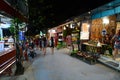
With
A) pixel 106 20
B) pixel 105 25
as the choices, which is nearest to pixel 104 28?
pixel 105 25

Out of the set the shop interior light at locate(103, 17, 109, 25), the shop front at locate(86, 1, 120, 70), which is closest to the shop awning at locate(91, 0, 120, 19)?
the shop front at locate(86, 1, 120, 70)

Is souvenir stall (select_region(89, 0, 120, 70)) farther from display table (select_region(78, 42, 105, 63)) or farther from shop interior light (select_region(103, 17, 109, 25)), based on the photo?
display table (select_region(78, 42, 105, 63))

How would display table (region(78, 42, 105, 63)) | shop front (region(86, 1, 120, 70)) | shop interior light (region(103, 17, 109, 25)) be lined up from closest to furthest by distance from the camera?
display table (region(78, 42, 105, 63)), shop front (region(86, 1, 120, 70)), shop interior light (region(103, 17, 109, 25))

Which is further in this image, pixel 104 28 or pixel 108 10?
pixel 104 28

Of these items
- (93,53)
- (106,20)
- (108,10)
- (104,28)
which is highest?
(108,10)

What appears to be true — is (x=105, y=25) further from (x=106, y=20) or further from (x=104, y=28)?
(x=106, y=20)

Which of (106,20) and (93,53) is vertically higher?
(106,20)

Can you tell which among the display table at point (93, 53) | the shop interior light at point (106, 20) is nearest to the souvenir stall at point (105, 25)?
the shop interior light at point (106, 20)

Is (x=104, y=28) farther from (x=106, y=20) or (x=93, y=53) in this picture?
(x=93, y=53)

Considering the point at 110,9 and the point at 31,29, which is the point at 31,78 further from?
the point at 31,29

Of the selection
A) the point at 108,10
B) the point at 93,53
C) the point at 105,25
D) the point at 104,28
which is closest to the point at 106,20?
the point at 105,25

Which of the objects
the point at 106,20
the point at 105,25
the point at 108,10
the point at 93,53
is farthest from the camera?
the point at 105,25

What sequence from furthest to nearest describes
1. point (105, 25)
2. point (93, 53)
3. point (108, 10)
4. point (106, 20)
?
point (105, 25) → point (106, 20) → point (108, 10) → point (93, 53)

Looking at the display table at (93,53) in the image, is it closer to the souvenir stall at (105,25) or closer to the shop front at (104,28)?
the shop front at (104,28)
